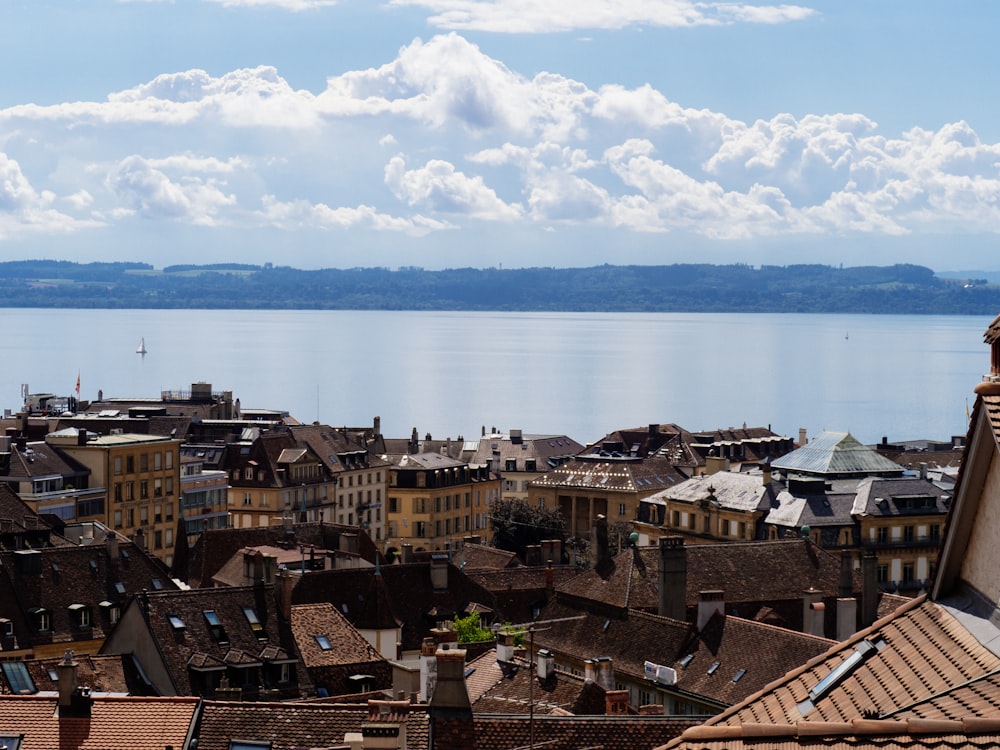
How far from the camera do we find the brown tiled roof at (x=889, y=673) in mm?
10839

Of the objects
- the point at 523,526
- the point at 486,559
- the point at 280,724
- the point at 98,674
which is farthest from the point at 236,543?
the point at 523,526

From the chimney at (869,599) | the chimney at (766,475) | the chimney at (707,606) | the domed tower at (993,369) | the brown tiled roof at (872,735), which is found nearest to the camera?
the brown tiled roof at (872,735)

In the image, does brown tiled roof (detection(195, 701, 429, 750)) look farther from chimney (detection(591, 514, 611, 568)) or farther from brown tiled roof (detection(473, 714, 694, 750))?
chimney (detection(591, 514, 611, 568))

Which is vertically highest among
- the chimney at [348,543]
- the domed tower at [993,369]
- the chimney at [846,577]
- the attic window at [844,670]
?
the domed tower at [993,369]

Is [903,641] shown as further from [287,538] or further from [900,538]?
[900,538]

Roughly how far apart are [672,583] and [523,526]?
2447 inches

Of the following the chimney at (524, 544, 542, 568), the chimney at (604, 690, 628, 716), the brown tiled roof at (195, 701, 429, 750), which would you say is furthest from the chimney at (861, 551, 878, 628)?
the chimney at (524, 544, 542, 568)

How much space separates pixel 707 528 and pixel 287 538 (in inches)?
1070

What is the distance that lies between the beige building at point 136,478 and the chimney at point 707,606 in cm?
5535

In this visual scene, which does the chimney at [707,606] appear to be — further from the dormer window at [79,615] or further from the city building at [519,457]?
the city building at [519,457]

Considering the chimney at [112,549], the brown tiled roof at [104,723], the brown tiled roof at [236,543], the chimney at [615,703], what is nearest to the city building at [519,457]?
the brown tiled roof at [236,543]

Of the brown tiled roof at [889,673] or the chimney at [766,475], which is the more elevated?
the brown tiled roof at [889,673]

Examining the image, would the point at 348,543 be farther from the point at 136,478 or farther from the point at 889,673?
the point at 889,673

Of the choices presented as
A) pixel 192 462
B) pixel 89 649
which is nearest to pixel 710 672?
pixel 89 649
